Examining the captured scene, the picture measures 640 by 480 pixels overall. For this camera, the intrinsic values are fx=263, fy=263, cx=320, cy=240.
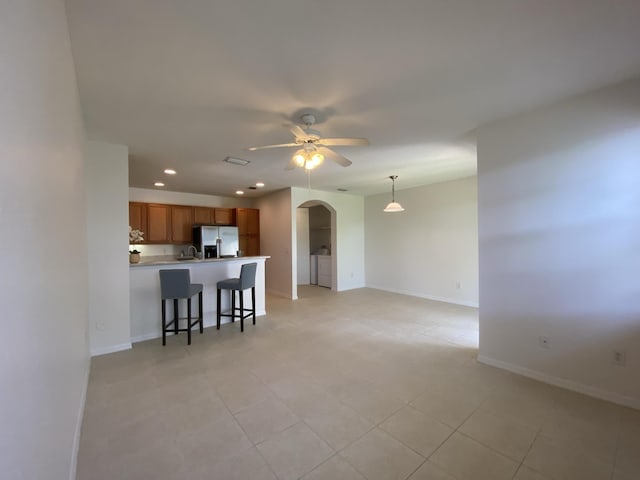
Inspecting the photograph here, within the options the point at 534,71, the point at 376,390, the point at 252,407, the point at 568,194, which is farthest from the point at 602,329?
the point at 252,407

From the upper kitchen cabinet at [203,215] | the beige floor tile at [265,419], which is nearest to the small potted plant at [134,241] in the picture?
the upper kitchen cabinet at [203,215]

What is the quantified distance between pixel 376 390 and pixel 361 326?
1.68 meters

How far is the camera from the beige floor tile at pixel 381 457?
1543 millimetres

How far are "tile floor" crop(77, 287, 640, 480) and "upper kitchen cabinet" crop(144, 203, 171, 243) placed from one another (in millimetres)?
3132

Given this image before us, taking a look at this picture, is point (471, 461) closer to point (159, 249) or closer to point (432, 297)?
point (432, 297)

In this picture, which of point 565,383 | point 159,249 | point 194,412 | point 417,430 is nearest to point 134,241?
point 159,249

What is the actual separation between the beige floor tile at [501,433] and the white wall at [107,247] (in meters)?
3.72

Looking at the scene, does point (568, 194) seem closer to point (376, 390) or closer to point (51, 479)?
point (376, 390)

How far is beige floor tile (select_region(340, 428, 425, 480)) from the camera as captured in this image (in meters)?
1.54

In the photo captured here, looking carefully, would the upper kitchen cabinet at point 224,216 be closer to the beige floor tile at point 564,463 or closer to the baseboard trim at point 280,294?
the baseboard trim at point 280,294

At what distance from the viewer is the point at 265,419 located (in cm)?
200

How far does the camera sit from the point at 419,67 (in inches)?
71.6

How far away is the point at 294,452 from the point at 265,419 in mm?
391

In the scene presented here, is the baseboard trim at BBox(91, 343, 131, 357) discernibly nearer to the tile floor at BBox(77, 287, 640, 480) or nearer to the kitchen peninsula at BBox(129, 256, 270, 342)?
the tile floor at BBox(77, 287, 640, 480)
